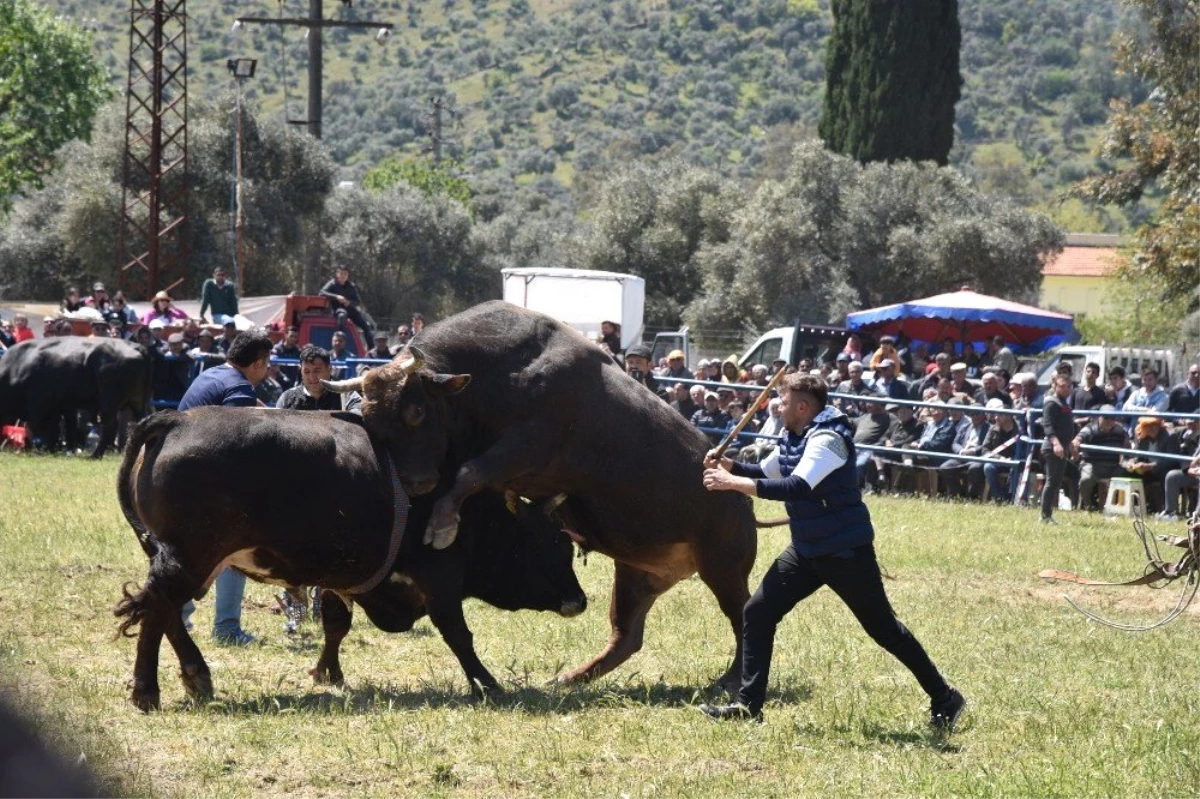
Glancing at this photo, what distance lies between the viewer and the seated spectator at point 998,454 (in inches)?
724

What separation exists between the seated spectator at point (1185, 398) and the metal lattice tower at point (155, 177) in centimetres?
2113

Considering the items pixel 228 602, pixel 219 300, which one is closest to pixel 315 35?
pixel 219 300

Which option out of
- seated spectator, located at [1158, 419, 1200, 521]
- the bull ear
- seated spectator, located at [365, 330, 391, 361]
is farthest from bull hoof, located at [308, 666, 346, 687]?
seated spectator, located at [365, 330, 391, 361]

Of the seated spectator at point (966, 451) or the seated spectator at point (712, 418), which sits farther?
the seated spectator at point (712, 418)

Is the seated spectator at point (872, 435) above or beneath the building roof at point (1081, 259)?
beneath

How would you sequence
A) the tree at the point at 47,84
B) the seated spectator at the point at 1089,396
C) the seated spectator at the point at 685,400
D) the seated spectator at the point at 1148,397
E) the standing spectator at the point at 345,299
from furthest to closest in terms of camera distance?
the tree at the point at 47,84, the standing spectator at the point at 345,299, the seated spectator at the point at 685,400, the seated spectator at the point at 1089,396, the seated spectator at the point at 1148,397

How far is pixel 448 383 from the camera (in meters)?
7.50

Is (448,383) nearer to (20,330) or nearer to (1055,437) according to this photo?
(1055,437)

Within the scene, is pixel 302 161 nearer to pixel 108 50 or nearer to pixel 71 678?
pixel 71 678

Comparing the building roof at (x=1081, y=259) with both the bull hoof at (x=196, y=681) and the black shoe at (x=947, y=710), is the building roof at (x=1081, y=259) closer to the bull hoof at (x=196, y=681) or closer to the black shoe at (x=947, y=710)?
the black shoe at (x=947, y=710)

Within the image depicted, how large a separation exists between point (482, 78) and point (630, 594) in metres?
105

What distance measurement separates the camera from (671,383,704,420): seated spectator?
1998 centimetres

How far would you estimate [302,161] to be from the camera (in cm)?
4250

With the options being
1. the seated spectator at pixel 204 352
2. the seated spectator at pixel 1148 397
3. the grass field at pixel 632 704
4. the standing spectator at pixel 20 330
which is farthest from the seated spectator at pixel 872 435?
the standing spectator at pixel 20 330
